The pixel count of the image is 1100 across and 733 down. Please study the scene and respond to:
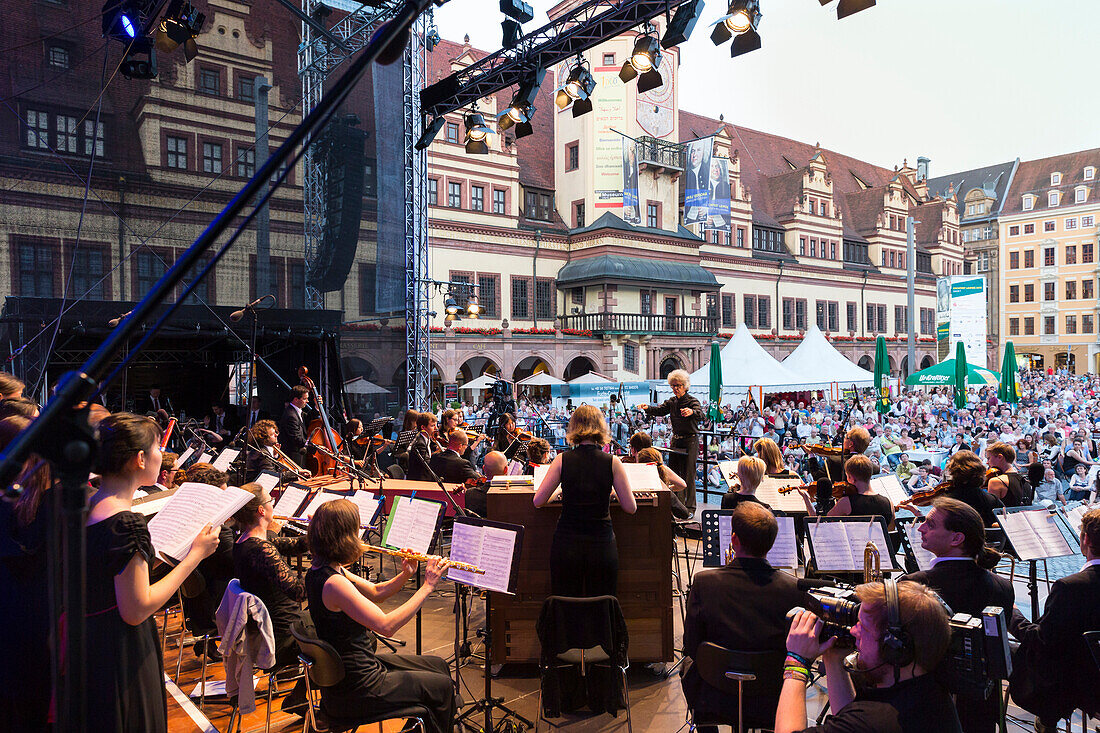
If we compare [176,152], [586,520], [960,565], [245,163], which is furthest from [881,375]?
[176,152]

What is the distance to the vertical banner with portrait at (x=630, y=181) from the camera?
30969 mm

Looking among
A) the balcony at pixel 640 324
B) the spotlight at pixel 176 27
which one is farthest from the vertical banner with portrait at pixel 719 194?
the spotlight at pixel 176 27

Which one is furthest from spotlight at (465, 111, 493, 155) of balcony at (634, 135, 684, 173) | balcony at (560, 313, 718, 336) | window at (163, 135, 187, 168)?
balcony at (634, 135, 684, 173)

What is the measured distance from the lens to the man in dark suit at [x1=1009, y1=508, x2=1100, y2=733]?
3.51 m

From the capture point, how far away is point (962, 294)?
23766 millimetres

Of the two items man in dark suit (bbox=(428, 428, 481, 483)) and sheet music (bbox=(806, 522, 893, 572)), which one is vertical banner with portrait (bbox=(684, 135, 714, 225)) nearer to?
man in dark suit (bbox=(428, 428, 481, 483))

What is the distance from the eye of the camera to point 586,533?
4.56 m

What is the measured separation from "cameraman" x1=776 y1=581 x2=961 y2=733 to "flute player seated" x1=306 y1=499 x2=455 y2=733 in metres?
1.88

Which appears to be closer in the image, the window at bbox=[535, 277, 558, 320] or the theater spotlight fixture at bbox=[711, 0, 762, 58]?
the theater spotlight fixture at bbox=[711, 0, 762, 58]

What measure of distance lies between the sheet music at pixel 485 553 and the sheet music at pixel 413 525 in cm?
20

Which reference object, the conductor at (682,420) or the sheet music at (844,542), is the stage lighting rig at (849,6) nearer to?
the conductor at (682,420)

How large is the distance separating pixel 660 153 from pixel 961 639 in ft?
105

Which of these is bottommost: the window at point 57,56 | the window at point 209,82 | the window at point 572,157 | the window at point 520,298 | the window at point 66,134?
Answer: the window at point 520,298

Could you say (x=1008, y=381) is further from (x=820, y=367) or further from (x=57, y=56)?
(x=57, y=56)
